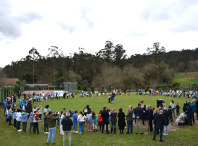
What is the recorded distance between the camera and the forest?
45.8 meters

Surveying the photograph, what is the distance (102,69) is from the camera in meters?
51.7

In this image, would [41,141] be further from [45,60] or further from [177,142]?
[45,60]

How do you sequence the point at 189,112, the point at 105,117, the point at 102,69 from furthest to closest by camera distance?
the point at 102,69 < the point at 189,112 < the point at 105,117

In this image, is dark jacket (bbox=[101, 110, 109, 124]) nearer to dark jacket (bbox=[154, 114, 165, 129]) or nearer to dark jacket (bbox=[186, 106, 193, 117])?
dark jacket (bbox=[154, 114, 165, 129])

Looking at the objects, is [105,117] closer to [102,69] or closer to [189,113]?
[189,113]

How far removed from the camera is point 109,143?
7.43 metres

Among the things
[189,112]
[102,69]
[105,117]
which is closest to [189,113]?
[189,112]

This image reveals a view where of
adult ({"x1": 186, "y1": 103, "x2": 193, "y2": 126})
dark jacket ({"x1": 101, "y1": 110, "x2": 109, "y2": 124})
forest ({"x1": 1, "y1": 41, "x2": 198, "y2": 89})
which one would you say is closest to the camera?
dark jacket ({"x1": 101, "y1": 110, "x2": 109, "y2": 124})

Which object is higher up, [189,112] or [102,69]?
[102,69]

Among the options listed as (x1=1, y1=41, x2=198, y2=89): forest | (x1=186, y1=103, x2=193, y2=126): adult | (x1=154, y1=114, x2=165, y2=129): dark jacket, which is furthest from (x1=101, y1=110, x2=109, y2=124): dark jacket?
(x1=1, y1=41, x2=198, y2=89): forest

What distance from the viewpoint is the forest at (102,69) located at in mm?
45844

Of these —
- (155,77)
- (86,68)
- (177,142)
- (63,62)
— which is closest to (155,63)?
(155,77)

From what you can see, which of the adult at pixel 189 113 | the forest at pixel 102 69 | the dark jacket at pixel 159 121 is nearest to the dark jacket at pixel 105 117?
the dark jacket at pixel 159 121

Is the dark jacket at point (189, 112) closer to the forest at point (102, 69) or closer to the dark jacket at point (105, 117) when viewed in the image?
the dark jacket at point (105, 117)
